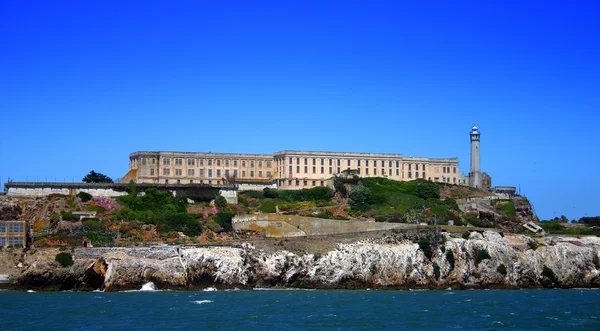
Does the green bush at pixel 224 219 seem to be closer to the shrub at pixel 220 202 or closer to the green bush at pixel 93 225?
the shrub at pixel 220 202

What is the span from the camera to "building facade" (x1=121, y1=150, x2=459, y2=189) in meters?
102

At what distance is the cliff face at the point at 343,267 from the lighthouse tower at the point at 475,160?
44030 mm

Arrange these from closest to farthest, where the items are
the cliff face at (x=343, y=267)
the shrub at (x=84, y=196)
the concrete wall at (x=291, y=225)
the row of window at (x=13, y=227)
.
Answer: the cliff face at (x=343, y=267) < the row of window at (x=13, y=227) < the concrete wall at (x=291, y=225) < the shrub at (x=84, y=196)

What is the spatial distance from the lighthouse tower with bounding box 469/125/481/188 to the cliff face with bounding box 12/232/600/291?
44030 mm

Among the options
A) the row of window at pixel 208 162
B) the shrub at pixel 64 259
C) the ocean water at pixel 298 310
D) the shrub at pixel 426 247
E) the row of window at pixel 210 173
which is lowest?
the ocean water at pixel 298 310

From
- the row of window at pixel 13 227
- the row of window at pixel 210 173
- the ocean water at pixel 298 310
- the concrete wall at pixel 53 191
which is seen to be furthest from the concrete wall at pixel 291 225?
the row of window at pixel 210 173

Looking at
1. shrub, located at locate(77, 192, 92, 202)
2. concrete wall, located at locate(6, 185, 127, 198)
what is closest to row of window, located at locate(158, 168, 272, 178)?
concrete wall, located at locate(6, 185, 127, 198)

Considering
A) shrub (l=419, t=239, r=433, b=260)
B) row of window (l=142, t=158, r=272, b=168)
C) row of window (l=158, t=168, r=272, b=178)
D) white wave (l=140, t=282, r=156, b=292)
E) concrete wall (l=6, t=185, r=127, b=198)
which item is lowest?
white wave (l=140, t=282, r=156, b=292)

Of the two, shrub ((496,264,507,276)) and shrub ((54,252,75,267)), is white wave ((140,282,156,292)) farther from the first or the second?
shrub ((496,264,507,276))

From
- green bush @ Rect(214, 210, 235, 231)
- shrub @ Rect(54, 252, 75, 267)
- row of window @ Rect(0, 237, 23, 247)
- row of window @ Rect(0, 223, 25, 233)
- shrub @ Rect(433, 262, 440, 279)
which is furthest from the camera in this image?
green bush @ Rect(214, 210, 235, 231)

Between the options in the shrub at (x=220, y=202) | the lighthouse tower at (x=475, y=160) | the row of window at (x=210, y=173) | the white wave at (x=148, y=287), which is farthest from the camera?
the lighthouse tower at (x=475, y=160)

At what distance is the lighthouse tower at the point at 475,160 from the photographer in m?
117

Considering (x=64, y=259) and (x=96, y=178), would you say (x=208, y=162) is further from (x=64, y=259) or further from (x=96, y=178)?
(x=64, y=259)

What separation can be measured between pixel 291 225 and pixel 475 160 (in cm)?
4621
